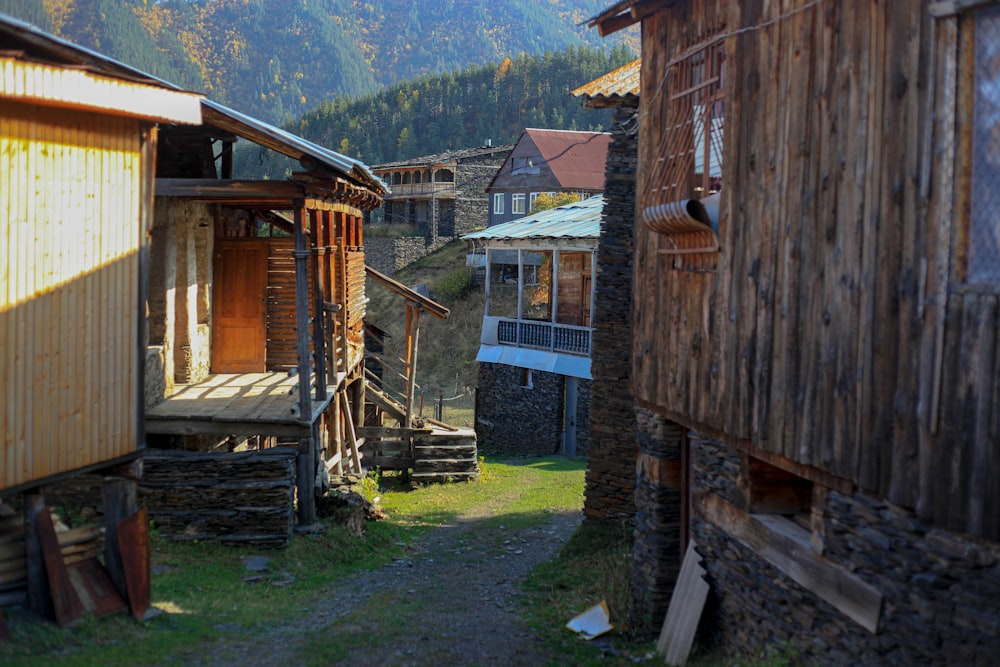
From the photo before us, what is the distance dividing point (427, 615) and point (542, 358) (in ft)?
52.6

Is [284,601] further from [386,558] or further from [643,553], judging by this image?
[643,553]

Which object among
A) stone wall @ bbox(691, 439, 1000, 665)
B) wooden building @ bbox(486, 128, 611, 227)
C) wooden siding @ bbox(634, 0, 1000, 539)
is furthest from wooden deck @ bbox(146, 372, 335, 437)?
wooden building @ bbox(486, 128, 611, 227)

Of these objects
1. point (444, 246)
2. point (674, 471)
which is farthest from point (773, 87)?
point (444, 246)

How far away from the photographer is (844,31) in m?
6.08

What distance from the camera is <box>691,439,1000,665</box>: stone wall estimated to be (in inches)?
207

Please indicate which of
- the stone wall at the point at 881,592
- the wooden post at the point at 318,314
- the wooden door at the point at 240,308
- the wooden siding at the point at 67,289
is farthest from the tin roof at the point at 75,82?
the wooden door at the point at 240,308

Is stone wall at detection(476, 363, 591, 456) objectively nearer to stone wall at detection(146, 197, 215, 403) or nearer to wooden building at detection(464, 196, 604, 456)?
wooden building at detection(464, 196, 604, 456)

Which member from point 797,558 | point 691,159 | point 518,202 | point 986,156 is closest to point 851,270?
point 986,156

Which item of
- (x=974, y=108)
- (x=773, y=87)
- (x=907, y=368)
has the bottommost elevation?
(x=907, y=368)

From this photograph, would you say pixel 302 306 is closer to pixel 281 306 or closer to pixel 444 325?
pixel 281 306

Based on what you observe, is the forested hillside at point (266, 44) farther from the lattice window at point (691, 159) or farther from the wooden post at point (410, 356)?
the lattice window at point (691, 159)

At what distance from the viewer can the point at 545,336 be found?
26.4 metres

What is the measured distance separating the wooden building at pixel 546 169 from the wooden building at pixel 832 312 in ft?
125

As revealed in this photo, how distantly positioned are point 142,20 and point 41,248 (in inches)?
4767
